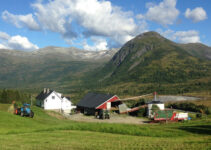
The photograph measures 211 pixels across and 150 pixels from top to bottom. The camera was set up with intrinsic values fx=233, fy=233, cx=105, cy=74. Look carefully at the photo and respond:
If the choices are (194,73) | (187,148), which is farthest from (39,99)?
(194,73)

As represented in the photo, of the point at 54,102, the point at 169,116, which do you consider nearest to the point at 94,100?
the point at 54,102

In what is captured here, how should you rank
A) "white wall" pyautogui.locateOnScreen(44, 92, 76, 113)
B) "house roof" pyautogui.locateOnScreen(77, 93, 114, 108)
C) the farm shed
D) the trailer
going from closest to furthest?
the trailer → the farm shed → "house roof" pyautogui.locateOnScreen(77, 93, 114, 108) → "white wall" pyautogui.locateOnScreen(44, 92, 76, 113)

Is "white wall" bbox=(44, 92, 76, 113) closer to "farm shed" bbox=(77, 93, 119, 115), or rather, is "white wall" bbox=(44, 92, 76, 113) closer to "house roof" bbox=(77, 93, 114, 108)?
"farm shed" bbox=(77, 93, 119, 115)

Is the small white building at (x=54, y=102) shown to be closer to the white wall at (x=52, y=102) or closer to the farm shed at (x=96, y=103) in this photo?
the white wall at (x=52, y=102)

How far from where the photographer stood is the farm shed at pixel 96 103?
62.0m

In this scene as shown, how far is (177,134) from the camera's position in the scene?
20.3 metres

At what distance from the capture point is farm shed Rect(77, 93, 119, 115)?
203 feet

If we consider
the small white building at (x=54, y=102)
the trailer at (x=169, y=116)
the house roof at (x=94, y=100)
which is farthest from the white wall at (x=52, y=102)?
the trailer at (x=169, y=116)

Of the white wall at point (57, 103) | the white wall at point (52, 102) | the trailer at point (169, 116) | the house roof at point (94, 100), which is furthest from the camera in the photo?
the white wall at point (57, 103)

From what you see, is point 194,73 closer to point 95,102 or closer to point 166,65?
point 166,65

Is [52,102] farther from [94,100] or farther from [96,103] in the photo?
[96,103]

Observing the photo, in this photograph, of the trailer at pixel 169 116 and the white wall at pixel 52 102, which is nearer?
the trailer at pixel 169 116

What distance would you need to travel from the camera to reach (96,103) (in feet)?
209

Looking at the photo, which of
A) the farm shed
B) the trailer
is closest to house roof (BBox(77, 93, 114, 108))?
the farm shed
